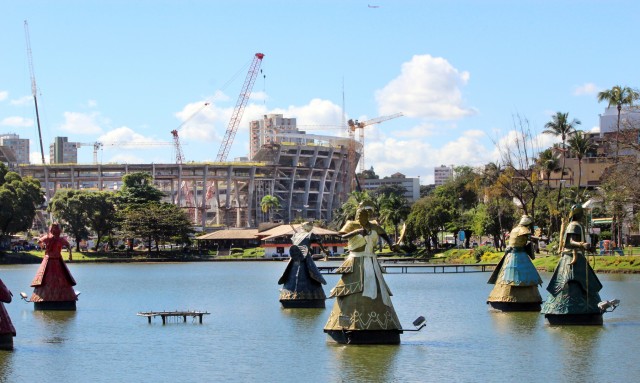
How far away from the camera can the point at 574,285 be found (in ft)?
122

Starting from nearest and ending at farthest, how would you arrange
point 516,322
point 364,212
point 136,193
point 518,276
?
point 364,212
point 516,322
point 518,276
point 136,193

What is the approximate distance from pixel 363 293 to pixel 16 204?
103748 mm

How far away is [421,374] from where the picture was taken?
96.1ft

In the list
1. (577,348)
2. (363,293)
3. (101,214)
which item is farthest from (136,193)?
(363,293)

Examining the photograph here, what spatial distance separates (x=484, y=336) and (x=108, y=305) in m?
25.6

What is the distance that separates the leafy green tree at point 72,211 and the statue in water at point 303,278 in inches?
3789

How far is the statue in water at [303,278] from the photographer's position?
46.1 m

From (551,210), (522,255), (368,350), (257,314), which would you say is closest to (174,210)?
(551,210)

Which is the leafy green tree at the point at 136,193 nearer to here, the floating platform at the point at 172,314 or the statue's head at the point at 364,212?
the floating platform at the point at 172,314

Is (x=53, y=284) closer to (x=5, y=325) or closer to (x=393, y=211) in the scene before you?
(x=5, y=325)

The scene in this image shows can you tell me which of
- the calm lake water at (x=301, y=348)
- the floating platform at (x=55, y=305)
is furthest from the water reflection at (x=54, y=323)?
the floating platform at (x=55, y=305)

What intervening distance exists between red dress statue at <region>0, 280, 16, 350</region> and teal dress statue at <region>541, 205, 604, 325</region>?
17.8 metres

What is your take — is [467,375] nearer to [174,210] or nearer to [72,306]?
[72,306]

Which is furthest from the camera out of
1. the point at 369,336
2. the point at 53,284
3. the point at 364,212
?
the point at 53,284
